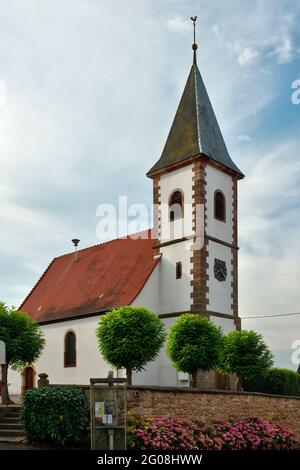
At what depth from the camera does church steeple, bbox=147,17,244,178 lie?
3372cm

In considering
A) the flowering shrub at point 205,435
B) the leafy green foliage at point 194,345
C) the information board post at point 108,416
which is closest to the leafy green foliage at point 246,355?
Result: the leafy green foliage at point 194,345

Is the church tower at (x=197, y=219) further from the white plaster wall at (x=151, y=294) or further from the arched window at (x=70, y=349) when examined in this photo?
the arched window at (x=70, y=349)

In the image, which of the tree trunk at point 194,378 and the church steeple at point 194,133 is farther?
the church steeple at point 194,133

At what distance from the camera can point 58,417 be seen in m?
17.1

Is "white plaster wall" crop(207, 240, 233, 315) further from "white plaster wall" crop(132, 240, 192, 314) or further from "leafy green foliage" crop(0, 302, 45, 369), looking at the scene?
"leafy green foliage" crop(0, 302, 45, 369)

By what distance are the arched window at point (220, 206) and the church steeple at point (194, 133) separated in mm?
1664

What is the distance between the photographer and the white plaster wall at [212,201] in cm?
3266

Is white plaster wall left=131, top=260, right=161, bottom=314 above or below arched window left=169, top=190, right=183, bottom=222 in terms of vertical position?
below

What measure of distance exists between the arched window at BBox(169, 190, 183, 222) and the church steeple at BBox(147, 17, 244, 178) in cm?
172

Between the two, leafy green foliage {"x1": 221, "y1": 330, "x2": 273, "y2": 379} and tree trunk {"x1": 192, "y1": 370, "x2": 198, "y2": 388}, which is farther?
leafy green foliage {"x1": 221, "y1": 330, "x2": 273, "y2": 379}

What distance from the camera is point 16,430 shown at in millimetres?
19984

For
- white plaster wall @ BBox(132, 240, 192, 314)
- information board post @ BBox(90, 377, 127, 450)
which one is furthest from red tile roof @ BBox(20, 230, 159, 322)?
information board post @ BBox(90, 377, 127, 450)

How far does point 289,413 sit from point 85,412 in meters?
10.6
